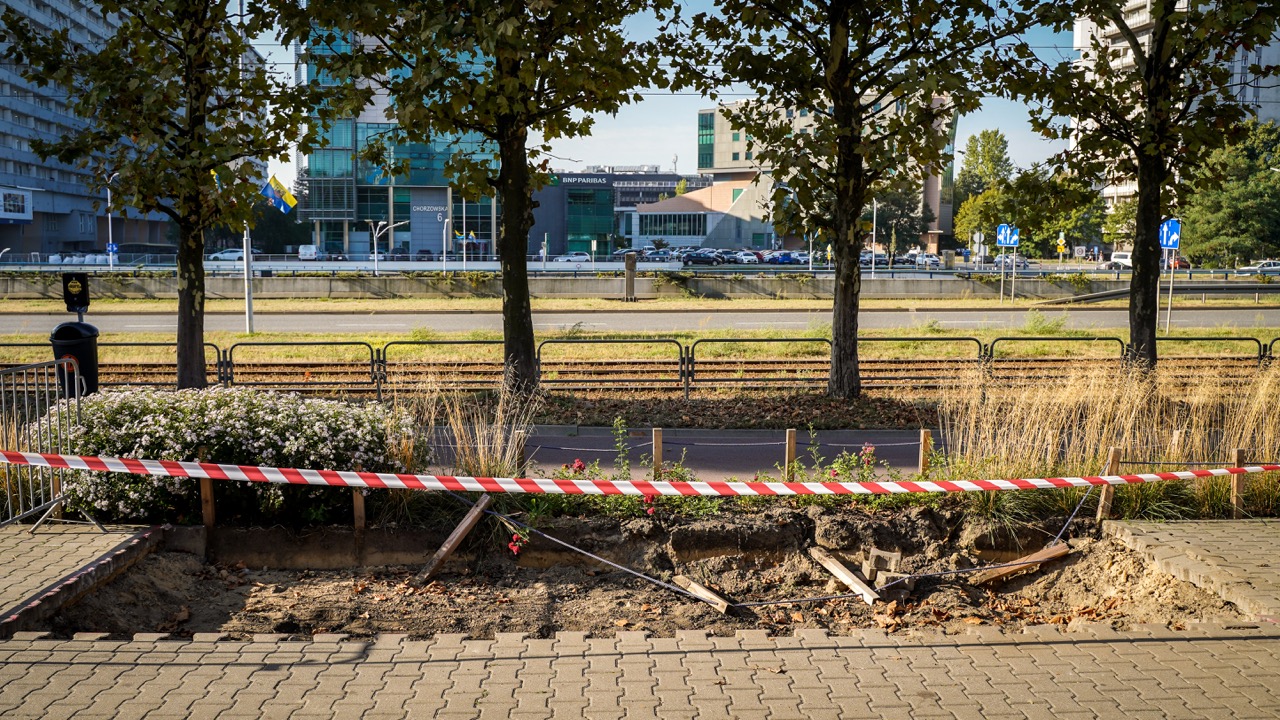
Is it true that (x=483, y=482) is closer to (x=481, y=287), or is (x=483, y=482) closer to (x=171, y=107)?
(x=171, y=107)

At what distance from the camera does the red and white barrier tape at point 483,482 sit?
750 cm

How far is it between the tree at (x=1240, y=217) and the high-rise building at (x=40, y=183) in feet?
270

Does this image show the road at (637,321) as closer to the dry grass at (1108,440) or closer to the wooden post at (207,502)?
the dry grass at (1108,440)

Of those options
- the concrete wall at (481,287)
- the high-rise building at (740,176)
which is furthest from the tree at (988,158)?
the concrete wall at (481,287)

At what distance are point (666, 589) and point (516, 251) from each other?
23.7 ft

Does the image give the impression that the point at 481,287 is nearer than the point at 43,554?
No

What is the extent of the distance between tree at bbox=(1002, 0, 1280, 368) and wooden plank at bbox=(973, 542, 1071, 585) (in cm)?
617

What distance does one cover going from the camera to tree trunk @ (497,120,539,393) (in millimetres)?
13867

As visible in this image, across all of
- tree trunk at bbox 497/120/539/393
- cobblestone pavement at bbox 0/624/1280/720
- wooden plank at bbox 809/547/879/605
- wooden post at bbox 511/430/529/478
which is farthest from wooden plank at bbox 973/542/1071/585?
tree trunk at bbox 497/120/539/393

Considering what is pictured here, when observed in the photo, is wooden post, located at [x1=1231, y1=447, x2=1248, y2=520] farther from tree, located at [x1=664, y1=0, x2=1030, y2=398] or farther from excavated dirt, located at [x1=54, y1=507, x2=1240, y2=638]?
tree, located at [x1=664, y1=0, x2=1030, y2=398]

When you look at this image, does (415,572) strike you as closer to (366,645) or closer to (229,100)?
(366,645)

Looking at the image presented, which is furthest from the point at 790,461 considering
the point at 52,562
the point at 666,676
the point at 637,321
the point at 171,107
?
the point at 637,321

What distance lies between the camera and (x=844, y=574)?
788 cm

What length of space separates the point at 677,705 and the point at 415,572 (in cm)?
323
